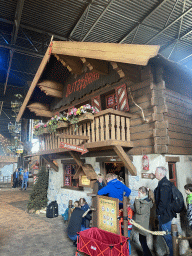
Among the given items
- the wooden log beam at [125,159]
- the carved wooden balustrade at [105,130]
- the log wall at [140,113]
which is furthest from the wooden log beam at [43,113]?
the wooden log beam at [125,159]

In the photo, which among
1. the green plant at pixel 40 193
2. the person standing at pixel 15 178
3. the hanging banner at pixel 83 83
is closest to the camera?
the hanging banner at pixel 83 83

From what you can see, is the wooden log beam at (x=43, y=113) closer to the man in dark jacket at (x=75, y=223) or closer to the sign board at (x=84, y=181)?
the sign board at (x=84, y=181)

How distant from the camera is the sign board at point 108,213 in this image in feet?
15.0

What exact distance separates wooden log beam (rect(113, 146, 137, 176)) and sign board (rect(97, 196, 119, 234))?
4.94 ft

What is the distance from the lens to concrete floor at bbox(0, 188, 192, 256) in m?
5.48

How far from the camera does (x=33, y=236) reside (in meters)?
6.69

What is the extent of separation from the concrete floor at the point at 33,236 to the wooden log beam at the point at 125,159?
6.99ft

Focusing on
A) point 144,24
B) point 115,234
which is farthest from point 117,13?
point 115,234

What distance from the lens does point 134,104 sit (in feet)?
21.8

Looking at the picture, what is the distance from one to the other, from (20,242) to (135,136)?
4856mm

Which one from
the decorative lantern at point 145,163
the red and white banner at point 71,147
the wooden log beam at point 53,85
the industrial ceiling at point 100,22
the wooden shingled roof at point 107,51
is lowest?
the decorative lantern at point 145,163

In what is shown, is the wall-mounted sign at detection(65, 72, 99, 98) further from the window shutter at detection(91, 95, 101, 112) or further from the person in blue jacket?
the person in blue jacket

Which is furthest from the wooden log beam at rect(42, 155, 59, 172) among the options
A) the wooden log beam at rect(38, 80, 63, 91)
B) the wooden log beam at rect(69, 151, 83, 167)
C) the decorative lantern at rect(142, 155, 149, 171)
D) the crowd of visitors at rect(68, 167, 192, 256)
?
the decorative lantern at rect(142, 155, 149, 171)

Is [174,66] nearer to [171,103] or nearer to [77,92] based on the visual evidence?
[171,103]
